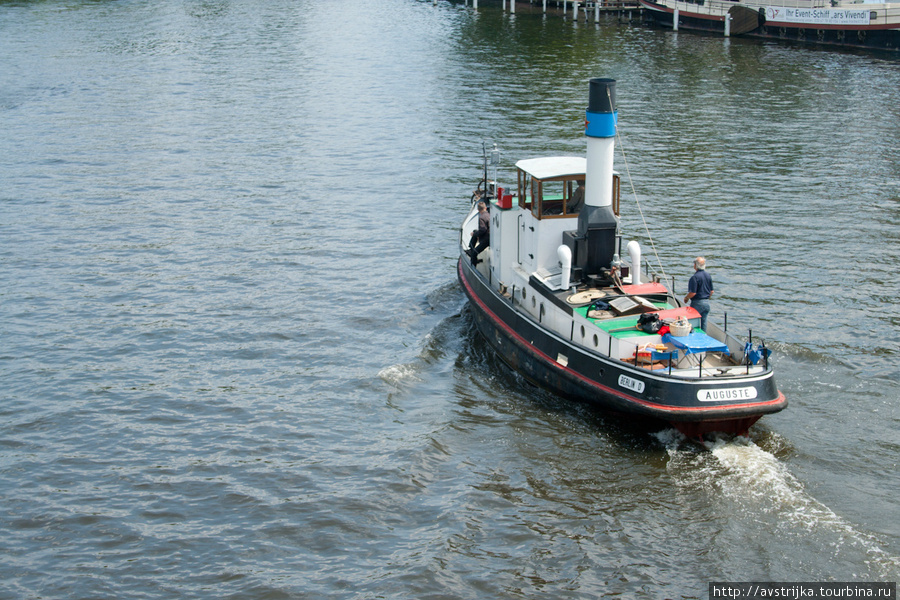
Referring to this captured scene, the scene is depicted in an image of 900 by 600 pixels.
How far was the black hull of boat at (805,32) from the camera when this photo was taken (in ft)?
208

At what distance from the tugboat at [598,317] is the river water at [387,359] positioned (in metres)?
0.95

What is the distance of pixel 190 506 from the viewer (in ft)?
55.2

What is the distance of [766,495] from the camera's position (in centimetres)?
1602

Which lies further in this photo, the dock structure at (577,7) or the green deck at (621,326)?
the dock structure at (577,7)

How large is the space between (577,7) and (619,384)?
75.2 m

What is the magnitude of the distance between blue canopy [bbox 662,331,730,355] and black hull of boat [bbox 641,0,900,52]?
54589 millimetres

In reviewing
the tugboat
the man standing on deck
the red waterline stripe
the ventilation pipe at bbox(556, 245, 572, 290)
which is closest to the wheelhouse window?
the tugboat

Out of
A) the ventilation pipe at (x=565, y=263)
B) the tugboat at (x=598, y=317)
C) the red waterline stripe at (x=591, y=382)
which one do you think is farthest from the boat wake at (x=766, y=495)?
Result: the ventilation pipe at (x=565, y=263)

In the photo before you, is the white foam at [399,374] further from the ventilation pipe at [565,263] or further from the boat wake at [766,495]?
the boat wake at [766,495]

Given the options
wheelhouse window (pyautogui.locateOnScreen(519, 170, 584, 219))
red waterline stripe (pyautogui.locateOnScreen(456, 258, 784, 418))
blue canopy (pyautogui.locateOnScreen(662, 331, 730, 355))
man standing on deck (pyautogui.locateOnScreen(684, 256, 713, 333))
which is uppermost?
wheelhouse window (pyautogui.locateOnScreen(519, 170, 584, 219))

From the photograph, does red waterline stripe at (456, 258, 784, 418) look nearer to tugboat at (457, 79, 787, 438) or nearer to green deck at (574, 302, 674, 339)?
tugboat at (457, 79, 787, 438)

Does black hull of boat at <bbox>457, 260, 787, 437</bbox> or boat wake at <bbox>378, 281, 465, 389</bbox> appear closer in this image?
black hull of boat at <bbox>457, 260, 787, 437</bbox>

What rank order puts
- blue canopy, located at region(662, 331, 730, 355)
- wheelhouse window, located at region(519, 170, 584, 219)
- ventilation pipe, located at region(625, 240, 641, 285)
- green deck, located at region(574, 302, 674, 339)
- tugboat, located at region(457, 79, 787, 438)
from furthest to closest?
1. wheelhouse window, located at region(519, 170, 584, 219)
2. ventilation pipe, located at region(625, 240, 641, 285)
3. green deck, located at region(574, 302, 674, 339)
4. blue canopy, located at region(662, 331, 730, 355)
5. tugboat, located at region(457, 79, 787, 438)

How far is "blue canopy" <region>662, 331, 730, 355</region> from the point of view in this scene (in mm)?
17719
